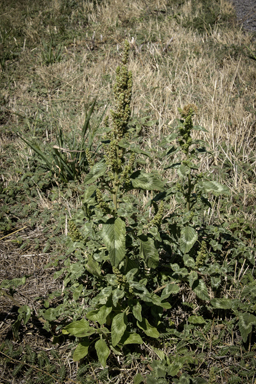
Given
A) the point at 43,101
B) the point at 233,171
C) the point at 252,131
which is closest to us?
the point at 233,171

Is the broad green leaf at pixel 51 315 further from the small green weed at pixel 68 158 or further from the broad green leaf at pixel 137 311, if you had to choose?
the small green weed at pixel 68 158

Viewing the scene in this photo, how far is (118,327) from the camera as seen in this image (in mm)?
1938

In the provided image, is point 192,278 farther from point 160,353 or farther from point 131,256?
point 160,353

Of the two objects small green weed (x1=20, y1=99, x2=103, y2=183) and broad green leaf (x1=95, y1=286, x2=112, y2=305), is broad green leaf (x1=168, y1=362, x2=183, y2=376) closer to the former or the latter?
broad green leaf (x1=95, y1=286, x2=112, y2=305)

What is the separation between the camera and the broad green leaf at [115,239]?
5.60 ft

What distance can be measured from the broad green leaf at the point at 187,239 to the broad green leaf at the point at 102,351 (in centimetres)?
80

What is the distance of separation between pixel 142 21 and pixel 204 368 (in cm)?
640

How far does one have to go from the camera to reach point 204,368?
220cm

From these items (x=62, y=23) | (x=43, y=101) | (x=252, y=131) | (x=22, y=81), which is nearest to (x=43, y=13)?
(x=62, y=23)

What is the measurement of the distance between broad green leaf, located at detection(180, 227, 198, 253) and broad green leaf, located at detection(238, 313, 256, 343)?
586mm

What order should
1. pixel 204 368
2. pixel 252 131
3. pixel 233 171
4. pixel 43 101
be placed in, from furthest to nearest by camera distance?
pixel 43 101 < pixel 252 131 < pixel 233 171 < pixel 204 368

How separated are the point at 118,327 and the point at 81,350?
14.7 inches

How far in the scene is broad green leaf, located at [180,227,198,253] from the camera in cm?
194

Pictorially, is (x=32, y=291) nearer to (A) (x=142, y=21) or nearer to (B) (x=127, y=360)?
(B) (x=127, y=360)
